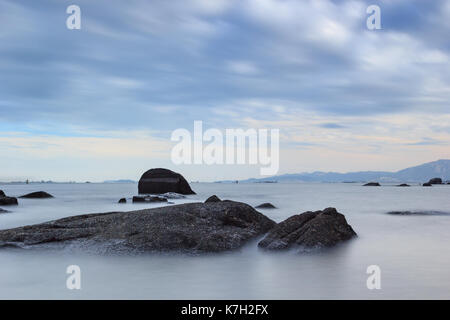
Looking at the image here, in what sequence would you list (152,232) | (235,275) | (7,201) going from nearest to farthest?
(235,275)
(152,232)
(7,201)

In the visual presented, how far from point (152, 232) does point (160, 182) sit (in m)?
46.5

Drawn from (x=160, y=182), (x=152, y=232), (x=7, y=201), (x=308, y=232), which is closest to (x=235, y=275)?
(x=152, y=232)

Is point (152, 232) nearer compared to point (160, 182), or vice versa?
point (152, 232)

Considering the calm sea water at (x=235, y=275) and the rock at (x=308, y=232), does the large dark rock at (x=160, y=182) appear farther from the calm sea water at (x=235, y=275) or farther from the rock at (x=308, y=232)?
the calm sea water at (x=235, y=275)

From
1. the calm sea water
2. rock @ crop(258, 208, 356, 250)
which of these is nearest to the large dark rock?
rock @ crop(258, 208, 356, 250)

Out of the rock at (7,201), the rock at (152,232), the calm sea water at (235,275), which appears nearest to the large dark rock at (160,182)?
the rock at (7,201)

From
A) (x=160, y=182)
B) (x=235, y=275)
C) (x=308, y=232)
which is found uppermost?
(x=160, y=182)

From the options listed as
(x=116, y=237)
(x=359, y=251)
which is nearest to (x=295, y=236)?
(x=359, y=251)

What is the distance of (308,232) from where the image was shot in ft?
41.8

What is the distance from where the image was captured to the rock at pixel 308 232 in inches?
489

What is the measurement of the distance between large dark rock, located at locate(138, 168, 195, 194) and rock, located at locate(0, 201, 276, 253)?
44268mm

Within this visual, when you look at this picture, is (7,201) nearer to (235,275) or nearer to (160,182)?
(160,182)

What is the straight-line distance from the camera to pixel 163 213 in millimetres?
13367
